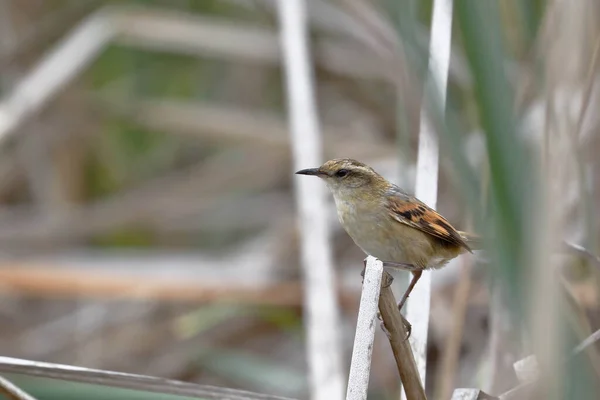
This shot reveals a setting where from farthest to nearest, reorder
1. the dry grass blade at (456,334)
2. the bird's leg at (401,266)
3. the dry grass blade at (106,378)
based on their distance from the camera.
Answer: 1. the dry grass blade at (456,334)
2. the bird's leg at (401,266)
3. the dry grass blade at (106,378)

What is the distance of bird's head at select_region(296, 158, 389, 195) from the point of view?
9.70 feet

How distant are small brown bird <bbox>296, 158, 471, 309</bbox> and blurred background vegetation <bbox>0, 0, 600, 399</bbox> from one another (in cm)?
64

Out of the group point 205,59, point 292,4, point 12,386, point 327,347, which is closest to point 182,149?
point 205,59

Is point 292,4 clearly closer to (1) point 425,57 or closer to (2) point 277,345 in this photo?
(2) point 277,345

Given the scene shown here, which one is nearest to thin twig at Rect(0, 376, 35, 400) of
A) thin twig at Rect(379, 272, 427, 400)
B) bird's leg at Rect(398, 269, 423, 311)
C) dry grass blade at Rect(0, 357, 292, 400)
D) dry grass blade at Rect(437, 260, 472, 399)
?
dry grass blade at Rect(0, 357, 292, 400)

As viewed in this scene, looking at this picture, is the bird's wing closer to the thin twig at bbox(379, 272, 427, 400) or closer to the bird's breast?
the bird's breast

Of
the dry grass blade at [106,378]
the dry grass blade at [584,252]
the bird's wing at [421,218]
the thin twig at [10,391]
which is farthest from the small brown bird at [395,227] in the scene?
the thin twig at [10,391]

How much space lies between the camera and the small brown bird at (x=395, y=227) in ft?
8.83

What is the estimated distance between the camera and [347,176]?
9.81 feet

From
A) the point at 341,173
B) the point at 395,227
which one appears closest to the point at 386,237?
the point at 395,227

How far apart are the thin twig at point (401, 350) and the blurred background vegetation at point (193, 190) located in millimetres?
1334

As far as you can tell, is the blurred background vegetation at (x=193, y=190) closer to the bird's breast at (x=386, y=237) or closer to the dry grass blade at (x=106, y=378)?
the bird's breast at (x=386, y=237)

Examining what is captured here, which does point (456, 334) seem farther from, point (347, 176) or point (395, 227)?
point (347, 176)

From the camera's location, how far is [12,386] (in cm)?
189
